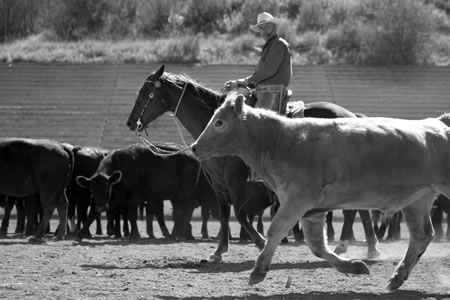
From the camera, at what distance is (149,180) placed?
19375 mm

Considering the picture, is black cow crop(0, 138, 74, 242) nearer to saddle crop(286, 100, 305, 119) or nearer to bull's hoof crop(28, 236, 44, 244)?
bull's hoof crop(28, 236, 44, 244)

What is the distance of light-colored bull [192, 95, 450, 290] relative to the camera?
9141 millimetres

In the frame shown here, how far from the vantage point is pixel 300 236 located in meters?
17.9

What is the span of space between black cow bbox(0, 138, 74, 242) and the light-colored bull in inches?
318

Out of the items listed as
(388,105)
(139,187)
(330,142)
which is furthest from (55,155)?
(388,105)

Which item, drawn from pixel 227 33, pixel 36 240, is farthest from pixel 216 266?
pixel 227 33

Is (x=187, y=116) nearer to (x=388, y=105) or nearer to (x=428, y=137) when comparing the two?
(x=428, y=137)

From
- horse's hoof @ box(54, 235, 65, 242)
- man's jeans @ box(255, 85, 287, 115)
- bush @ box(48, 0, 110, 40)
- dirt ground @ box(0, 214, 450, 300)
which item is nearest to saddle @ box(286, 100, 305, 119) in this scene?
man's jeans @ box(255, 85, 287, 115)

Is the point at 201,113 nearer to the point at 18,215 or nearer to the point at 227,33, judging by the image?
the point at 18,215

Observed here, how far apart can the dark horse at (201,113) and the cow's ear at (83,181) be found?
16.6 feet

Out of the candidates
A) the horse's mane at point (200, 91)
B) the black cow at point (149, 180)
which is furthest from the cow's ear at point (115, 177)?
the horse's mane at point (200, 91)

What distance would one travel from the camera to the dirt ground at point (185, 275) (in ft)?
29.2

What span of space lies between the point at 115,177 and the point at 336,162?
377 inches

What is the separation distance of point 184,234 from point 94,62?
2379 cm
